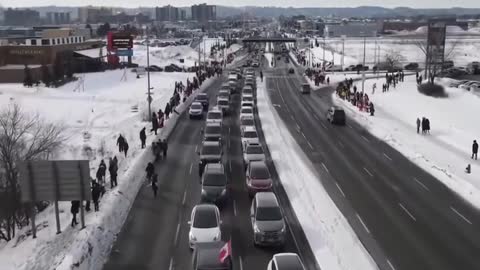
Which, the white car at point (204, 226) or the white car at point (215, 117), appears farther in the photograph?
the white car at point (215, 117)

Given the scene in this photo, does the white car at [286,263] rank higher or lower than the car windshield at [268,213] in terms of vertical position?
higher

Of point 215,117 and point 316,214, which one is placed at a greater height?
point 215,117

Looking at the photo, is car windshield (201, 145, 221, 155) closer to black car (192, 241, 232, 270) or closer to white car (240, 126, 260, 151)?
white car (240, 126, 260, 151)

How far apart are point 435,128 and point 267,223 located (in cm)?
2558

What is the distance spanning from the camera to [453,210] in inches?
915

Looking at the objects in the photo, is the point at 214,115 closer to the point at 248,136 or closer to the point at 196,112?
the point at 196,112

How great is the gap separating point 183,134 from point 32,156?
43.8 feet

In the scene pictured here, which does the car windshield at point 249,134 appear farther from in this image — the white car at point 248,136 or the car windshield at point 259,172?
the car windshield at point 259,172

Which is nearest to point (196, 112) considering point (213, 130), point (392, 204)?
point (213, 130)

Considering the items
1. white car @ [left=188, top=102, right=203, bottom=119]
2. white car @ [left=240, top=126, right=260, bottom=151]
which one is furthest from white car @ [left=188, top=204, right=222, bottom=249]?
white car @ [left=188, top=102, right=203, bottom=119]

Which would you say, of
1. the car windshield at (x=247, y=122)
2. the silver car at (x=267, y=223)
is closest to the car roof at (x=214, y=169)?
the silver car at (x=267, y=223)

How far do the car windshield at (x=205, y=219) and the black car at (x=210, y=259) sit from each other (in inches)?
92.2

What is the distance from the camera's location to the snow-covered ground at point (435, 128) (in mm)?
28531

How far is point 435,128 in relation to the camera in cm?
4112
